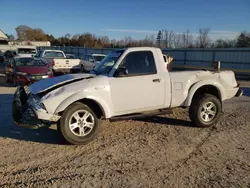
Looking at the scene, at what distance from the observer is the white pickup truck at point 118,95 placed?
4.88 m

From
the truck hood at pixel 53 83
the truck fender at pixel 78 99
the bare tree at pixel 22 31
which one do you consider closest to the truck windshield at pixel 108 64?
the truck hood at pixel 53 83

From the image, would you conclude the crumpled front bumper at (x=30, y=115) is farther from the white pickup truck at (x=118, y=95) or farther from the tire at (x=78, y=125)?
the tire at (x=78, y=125)

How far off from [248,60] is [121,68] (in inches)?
697

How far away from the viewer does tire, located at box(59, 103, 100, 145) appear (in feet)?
16.0

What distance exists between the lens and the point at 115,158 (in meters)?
4.44

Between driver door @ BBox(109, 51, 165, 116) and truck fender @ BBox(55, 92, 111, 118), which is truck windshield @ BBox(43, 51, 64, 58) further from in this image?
truck fender @ BBox(55, 92, 111, 118)

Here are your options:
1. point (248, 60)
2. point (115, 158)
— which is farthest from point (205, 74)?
point (248, 60)

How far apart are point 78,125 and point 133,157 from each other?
4.26ft

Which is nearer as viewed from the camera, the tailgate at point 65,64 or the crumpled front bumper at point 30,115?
the crumpled front bumper at point 30,115

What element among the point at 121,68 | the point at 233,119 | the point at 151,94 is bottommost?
the point at 233,119

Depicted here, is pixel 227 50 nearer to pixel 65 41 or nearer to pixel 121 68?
pixel 121 68

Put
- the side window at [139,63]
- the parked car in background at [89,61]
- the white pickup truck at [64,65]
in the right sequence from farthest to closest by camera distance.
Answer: the parked car in background at [89,61], the white pickup truck at [64,65], the side window at [139,63]

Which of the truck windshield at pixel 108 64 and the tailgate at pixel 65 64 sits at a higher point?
the truck windshield at pixel 108 64

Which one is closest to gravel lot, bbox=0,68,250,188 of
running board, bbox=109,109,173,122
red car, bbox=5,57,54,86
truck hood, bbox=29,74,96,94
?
running board, bbox=109,109,173,122
